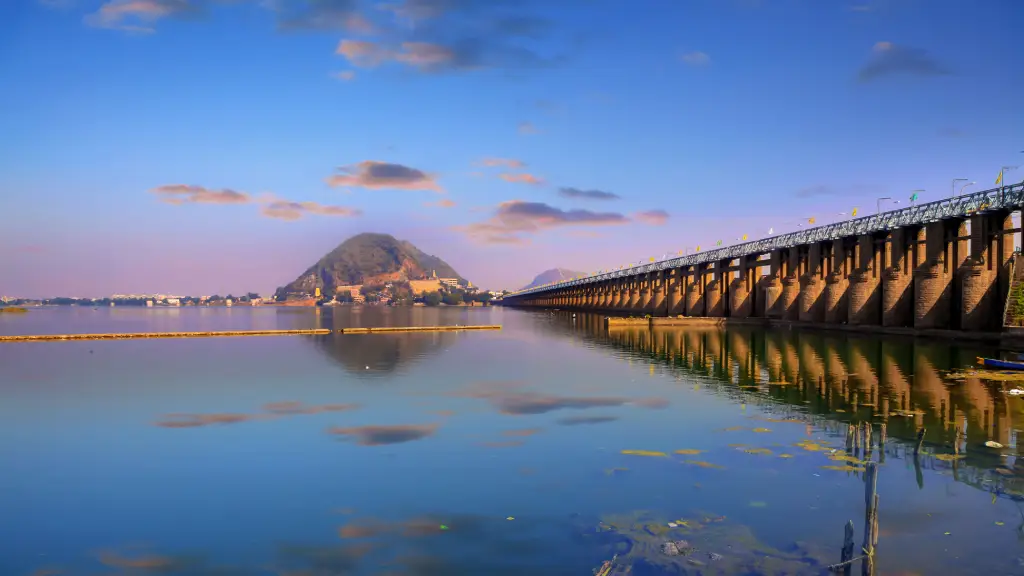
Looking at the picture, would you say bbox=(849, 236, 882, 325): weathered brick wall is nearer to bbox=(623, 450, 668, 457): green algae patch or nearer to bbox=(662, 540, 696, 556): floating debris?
bbox=(623, 450, 668, 457): green algae patch

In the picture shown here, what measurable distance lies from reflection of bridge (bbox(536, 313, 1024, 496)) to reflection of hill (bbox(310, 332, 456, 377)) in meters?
24.4

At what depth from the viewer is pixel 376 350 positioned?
88750 mm

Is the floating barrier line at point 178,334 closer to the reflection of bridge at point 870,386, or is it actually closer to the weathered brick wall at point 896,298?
the reflection of bridge at point 870,386

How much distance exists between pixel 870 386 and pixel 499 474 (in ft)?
102

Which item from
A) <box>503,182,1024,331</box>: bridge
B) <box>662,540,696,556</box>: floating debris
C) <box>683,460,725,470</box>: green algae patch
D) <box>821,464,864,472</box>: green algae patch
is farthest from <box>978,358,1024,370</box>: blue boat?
<box>662,540,696,556</box>: floating debris

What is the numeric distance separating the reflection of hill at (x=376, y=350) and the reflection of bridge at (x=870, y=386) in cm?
2444

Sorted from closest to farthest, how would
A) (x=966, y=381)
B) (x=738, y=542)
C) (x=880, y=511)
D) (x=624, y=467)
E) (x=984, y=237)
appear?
(x=738, y=542) → (x=880, y=511) → (x=624, y=467) → (x=966, y=381) → (x=984, y=237)

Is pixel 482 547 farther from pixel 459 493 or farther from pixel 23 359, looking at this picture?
pixel 23 359

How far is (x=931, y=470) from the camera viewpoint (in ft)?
84.9

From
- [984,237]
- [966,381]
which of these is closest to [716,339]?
[984,237]

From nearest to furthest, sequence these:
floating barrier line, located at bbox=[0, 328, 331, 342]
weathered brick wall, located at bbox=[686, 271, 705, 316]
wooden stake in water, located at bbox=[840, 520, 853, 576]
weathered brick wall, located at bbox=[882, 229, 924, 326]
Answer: wooden stake in water, located at bbox=[840, 520, 853, 576] < weathered brick wall, located at bbox=[882, 229, 924, 326] < floating barrier line, located at bbox=[0, 328, 331, 342] < weathered brick wall, located at bbox=[686, 271, 705, 316]

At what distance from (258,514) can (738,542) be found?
1474 centimetres

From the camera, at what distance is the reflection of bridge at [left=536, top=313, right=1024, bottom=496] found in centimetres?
3038

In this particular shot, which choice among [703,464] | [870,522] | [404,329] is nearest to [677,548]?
[870,522]
